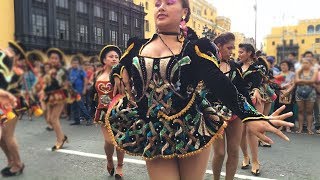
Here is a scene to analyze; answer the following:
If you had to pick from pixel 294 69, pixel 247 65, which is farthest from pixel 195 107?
pixel 294 69

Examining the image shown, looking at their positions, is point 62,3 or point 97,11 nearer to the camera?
point 62,3

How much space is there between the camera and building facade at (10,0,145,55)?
4273 millimetres

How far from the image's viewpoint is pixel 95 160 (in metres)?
5.68

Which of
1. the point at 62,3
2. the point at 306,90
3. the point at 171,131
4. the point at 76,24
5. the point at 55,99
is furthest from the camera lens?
the point at 306,90

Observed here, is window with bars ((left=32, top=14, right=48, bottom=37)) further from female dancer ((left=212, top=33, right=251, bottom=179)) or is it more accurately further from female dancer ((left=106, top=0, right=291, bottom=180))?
female dancer ((left=106, top=0, right=291, bottom=180))

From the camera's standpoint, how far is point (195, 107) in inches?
88.1

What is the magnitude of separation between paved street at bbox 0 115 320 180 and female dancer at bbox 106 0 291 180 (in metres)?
2.58

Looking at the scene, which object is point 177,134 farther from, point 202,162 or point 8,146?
point 8,146

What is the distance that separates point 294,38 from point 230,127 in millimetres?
79193

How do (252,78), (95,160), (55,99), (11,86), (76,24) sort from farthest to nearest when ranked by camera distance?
(55,99), (95,160), (76,24), (11,86), (252,78)

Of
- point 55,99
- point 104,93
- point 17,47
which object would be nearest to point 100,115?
point 104,93

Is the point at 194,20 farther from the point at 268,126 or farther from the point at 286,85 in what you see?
the point at 286,85

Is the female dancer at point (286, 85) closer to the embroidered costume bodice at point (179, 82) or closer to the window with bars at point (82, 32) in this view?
the window with bars at point (82, 32)

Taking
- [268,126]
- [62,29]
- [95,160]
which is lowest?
[95,160]
